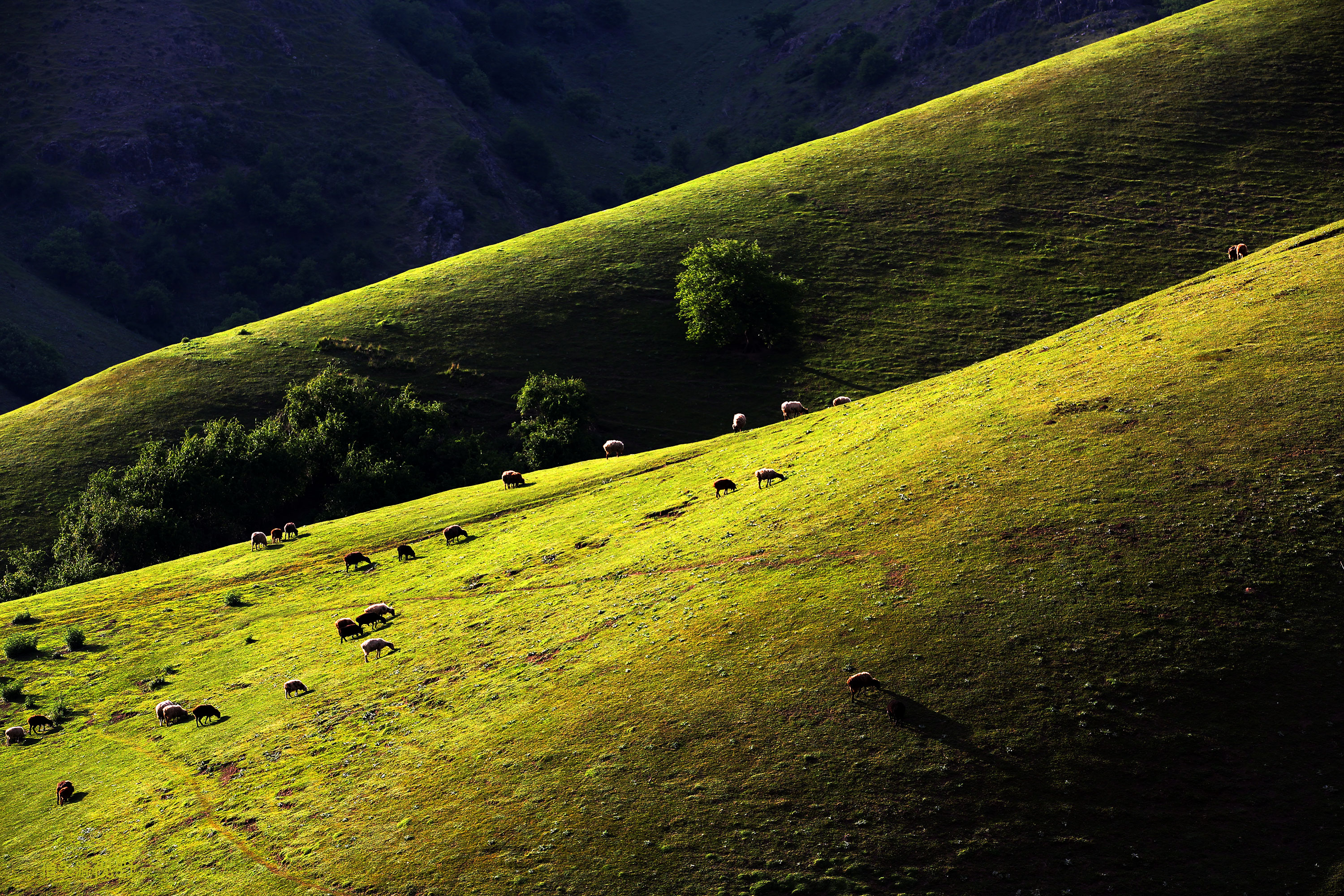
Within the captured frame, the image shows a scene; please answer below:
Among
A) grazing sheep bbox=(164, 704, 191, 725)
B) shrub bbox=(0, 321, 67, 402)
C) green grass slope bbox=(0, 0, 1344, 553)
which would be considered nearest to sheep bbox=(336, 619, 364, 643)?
grazing sheep bbox=(164, 704, 191, 725)

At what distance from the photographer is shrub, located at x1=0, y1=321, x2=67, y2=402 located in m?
134

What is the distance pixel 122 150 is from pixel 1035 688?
206392 millimetres

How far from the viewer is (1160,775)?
63.5ft

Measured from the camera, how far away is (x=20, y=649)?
3888 centimetres

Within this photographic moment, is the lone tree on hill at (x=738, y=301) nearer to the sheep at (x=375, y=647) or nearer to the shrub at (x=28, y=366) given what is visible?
Result: the sheep at (x=375, y=647)

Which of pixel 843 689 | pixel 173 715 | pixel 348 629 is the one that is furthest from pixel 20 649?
pixel 843 689

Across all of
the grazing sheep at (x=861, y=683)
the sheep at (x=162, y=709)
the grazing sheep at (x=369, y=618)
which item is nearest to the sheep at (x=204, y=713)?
the sheep at (x=162, y=709)

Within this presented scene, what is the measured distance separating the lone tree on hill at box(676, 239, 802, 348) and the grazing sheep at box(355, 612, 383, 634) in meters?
47.1

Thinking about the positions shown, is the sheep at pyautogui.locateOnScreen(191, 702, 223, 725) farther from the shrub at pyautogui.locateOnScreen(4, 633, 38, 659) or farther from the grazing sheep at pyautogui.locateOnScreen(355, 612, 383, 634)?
the shrub at pyautogui.locateOnScreen(4, 633, 38, 659)

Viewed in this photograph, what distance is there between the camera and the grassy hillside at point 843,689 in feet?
62.2

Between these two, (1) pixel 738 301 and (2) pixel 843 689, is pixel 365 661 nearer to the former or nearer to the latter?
(2) pixel 843 689

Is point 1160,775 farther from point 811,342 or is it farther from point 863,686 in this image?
point 811,342

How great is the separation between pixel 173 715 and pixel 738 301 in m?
55.7

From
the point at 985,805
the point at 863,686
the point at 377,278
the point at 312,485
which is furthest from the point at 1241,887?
the point at 377,278
